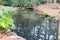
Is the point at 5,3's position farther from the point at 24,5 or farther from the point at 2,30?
the point at 2,30

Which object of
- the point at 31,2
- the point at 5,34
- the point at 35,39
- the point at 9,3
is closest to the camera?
the point at 5,34

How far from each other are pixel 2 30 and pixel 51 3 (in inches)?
903

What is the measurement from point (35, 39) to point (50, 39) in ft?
2.87

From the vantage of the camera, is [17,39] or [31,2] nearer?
[17,39]

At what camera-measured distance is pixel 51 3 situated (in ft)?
105

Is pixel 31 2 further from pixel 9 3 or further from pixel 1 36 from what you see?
pixel 1 36

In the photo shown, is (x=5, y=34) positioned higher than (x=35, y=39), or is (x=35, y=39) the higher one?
(x=5, y=34)

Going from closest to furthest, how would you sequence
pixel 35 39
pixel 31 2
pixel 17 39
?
pixel 17 39, pixel 35 39, pixel 31 2

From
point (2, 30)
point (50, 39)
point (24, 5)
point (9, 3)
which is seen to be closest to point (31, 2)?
point (24, 5)

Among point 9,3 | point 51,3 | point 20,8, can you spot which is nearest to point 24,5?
point 20,8

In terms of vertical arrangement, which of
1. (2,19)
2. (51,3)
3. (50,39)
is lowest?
(51,3)

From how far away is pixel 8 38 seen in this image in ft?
28.7

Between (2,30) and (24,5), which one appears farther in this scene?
(24,5)

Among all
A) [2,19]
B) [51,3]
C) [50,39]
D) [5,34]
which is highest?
[2,19]
